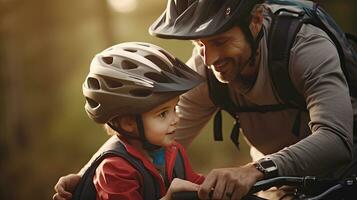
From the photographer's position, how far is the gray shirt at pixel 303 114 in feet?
9.66

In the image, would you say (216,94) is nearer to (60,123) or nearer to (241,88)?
(241,88)

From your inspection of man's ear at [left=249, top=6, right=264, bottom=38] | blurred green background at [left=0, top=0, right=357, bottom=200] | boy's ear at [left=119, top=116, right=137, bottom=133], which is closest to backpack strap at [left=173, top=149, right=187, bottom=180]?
boy's ear at [left=119, top=116, right=137, bottom=133]

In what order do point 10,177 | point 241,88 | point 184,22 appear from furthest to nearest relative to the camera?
point 10,177
point 241,88
point 184,22

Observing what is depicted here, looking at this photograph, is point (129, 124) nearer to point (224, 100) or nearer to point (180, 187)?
point (180, 187)

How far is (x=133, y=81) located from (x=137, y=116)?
128 mm

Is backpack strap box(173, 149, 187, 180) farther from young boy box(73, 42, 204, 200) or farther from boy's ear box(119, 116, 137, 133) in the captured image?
boy's ear box(119, 116, 137, 133)

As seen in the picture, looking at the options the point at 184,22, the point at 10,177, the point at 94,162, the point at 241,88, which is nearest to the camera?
the point at 94,162

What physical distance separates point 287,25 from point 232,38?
10.1 inches

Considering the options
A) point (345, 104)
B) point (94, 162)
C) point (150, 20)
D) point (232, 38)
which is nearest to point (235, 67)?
point (232, 38)

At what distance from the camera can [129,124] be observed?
305cm

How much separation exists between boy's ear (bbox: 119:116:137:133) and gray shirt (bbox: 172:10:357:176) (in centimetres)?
52

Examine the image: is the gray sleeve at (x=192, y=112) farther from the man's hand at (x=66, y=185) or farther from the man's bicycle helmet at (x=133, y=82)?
the man's hand at (x=66, y=185)

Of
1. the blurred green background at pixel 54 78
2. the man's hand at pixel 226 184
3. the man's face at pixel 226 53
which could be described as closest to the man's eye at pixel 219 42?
the man's face at pixel 226 53

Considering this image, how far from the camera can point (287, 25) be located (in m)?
3.32
